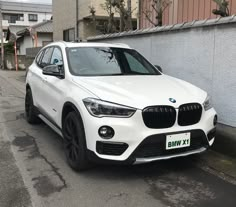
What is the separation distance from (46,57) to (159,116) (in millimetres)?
3340

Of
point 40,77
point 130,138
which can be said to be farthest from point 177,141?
point 40,77

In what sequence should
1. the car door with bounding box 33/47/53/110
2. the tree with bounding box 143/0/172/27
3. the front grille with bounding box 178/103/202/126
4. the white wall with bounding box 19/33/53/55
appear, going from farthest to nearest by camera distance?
the white wall with bounding box 19/33/53/55 < the tree with bounding box 143/0/172/27 < the car door with bounding box 33/47/53/110 < the front grille with bounding box 178/103/202/126

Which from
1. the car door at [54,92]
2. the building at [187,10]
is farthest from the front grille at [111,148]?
the building at [187,10]

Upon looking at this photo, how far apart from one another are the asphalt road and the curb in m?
0.10

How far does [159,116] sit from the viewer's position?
14.1 ft

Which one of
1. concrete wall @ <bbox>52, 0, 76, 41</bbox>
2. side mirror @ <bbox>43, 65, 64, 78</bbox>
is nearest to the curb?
side mirror @ <bbox>43, 65, 64, 78</bbox>

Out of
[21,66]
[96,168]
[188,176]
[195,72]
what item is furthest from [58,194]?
[21,66]

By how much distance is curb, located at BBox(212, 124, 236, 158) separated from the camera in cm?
528

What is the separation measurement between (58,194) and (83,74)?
1.83 metres

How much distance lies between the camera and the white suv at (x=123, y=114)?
424 cm

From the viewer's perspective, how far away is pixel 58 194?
4.14 m

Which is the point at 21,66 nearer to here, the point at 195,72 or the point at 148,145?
the point at 195,72

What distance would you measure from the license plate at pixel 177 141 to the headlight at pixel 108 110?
55 centimetres

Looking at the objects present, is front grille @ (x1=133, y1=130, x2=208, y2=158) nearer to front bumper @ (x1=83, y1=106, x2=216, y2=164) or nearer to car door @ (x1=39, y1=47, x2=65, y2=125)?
front bumper @ (x1=83, y1=106, x2=216, y2=164)
